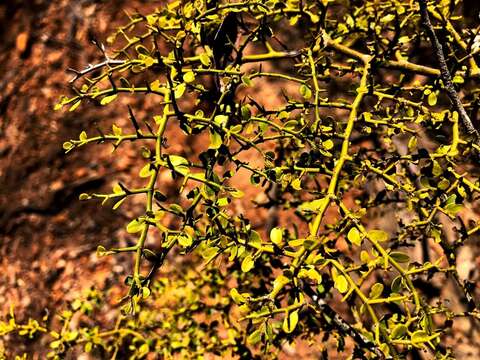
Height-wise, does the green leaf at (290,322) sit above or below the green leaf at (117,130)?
below

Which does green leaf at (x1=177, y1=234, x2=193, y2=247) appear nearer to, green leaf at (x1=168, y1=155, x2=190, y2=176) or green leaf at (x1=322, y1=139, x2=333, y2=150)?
green leaf at (x1=168, y1=155, x2=190, y2=176)

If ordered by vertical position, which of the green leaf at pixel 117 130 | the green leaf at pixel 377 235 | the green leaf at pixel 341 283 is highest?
the green leaf at pixel 117 130

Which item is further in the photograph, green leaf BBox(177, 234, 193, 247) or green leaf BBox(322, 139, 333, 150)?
green leaf BBox(322, 139, 333, 150)

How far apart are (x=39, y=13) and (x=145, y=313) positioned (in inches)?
108

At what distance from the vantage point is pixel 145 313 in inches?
66.0

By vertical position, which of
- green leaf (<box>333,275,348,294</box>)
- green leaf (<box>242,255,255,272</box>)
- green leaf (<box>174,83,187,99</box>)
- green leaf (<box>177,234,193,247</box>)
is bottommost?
green leaf (<box>242,255,255,272</box>)

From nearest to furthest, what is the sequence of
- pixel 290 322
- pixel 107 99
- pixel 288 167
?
pixel 290 322 < pixel 107 99 < pixel 288 167

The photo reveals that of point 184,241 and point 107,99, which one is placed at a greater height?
point 107,99

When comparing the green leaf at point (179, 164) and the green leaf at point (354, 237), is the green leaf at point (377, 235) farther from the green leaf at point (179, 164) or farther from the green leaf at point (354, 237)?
the green leaf at point (179, 164)

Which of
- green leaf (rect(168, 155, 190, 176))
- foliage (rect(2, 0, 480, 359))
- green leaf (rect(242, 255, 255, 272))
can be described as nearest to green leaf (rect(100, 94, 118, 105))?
foliage (rect(2, 0, 480, 359))

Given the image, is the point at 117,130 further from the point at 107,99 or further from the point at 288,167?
the point at 288,167

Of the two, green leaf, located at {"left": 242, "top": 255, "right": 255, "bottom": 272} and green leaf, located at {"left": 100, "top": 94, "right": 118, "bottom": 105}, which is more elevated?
green leaf, located at {"left": 100, "top": 94, "right": 118, "bottom": 105}

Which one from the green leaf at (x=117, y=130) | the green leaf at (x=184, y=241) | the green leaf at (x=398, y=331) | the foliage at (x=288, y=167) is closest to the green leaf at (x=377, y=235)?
the foliage at (x=288, y=167)

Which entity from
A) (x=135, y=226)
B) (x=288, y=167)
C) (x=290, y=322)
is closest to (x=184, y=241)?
(x=135, y=226)
